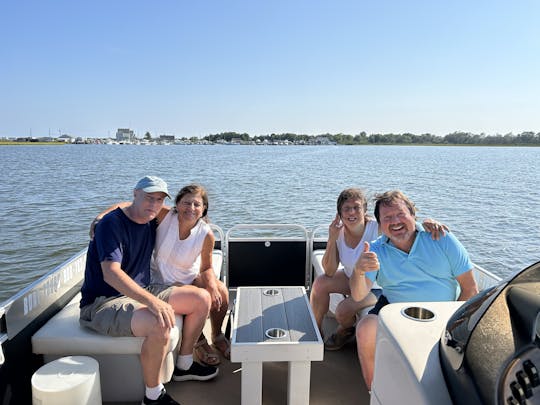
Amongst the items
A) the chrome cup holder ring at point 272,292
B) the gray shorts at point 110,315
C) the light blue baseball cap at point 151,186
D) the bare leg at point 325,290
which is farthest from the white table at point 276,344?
the light blue baseball cap at point 151,186

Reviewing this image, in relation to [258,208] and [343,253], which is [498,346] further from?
[258,208]

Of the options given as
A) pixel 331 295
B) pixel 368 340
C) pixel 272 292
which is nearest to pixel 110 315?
pixel 272 292

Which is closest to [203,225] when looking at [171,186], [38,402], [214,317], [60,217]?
[214,317]

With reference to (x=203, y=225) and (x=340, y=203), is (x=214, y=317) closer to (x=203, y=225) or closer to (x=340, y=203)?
(x=203, y=225)

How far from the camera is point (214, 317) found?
290 centimetres

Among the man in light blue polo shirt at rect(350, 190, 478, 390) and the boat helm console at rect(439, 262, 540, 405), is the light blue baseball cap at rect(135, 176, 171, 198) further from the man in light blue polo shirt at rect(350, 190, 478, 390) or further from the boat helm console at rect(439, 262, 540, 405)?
the boat helm console at rect(439, 262, 540, 405)

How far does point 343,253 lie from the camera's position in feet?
9.74

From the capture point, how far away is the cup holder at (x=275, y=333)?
2211 millimetres

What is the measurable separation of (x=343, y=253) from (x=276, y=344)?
3.35ft

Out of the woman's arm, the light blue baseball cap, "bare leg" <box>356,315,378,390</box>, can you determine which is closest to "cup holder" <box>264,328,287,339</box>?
"bare leg" <box>356,315,378,390</box>

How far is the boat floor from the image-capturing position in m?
2.45

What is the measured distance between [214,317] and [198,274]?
11.9 inches

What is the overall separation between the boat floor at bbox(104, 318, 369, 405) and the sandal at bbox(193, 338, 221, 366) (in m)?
0.08

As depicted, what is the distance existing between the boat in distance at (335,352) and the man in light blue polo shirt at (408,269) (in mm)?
420
